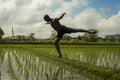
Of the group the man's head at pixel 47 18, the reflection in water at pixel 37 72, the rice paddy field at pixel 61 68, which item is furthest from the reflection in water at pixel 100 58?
the man's head at pixel 47 18

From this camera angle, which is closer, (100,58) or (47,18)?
(47,18)

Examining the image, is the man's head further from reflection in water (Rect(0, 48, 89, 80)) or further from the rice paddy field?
reflection in water (Rect(0, 48, 89, 80))

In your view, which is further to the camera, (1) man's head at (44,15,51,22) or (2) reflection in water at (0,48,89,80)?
(1) man's head at (44,15,51,22)

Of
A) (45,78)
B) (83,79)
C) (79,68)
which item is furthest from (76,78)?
(79,68)

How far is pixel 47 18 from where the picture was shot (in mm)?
12602

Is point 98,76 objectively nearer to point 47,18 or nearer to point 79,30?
point 79,30

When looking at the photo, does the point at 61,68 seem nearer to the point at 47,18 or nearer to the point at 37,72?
the point at 37,72

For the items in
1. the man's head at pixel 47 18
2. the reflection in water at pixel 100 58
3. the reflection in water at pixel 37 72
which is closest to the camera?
the reflection in water at pixel 37 72

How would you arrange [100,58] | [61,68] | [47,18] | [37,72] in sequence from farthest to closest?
[100,58], [47,18], [61,68], [37,72]

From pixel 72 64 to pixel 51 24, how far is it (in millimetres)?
2953

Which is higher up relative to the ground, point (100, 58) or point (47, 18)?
point (47, 18)

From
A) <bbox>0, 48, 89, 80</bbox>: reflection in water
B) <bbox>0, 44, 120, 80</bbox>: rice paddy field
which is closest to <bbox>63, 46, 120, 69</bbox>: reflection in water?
<bbox>0, 44, 120, 80</bbox>: rice paddy field

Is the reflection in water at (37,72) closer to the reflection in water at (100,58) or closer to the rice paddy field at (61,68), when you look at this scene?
the rice paddy field at (61,68)

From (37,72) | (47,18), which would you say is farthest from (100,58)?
(37,72)
